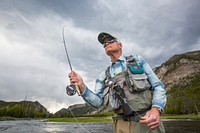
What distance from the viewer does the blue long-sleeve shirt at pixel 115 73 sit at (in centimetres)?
259

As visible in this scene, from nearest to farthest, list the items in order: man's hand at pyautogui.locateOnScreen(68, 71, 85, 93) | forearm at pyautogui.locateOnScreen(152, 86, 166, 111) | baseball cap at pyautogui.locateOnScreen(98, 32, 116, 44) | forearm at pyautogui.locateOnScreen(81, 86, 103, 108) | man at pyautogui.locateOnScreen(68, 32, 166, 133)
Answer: forearm at pyautogui.locateOnScreen(152, 86, 166, 111)
man at pyautogui.locateOnScreen(68, 32, 166, 133)
man's hand at pyautogui.locateOnScreen(68, 71, 85, 93)
forearm at pyautogui.locateOnScreen(81, 86, 103, 108)
baseball cap at pyautogui.locateOnScreen(98, 32, 116, 44)

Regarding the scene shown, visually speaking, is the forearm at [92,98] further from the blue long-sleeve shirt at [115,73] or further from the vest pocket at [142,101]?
the vest pocket at [142,101]

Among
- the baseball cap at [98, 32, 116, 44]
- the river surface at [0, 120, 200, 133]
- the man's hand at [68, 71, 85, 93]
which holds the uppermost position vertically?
the river surface at [0, 120, 200, 133]

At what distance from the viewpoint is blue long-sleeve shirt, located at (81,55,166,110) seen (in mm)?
2586

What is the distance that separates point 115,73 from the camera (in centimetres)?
316

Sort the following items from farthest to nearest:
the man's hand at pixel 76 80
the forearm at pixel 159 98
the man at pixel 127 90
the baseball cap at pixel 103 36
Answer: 1. the baseball cap at pixel 103 36
2. the man's hand at pixel 76 80
3. the man at pixel 127 90
4. the forearm at pixel 159 98

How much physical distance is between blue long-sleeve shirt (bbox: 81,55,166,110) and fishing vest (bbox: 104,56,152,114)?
73 mm

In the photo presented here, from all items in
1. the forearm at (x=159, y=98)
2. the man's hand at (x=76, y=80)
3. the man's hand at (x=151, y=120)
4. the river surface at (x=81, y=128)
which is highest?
the river surface at (x=81, y=128)

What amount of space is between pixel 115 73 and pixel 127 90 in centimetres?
37

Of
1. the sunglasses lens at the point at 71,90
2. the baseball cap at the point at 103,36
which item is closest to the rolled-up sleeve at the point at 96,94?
the sunglasses lens at the point at 71,90

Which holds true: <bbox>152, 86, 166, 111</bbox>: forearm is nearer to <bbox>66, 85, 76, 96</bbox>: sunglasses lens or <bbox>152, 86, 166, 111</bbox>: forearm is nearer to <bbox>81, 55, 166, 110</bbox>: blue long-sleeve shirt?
<bbox>81, 55, 166, 110</bbox>: blue long-sleeve shirt

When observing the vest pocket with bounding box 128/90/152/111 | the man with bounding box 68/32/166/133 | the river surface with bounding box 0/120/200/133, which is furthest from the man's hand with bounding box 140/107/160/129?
the river surface with bounding box 0/120/200/133

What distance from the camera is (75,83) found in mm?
2934

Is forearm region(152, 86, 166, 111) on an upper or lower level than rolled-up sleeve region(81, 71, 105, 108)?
lower
